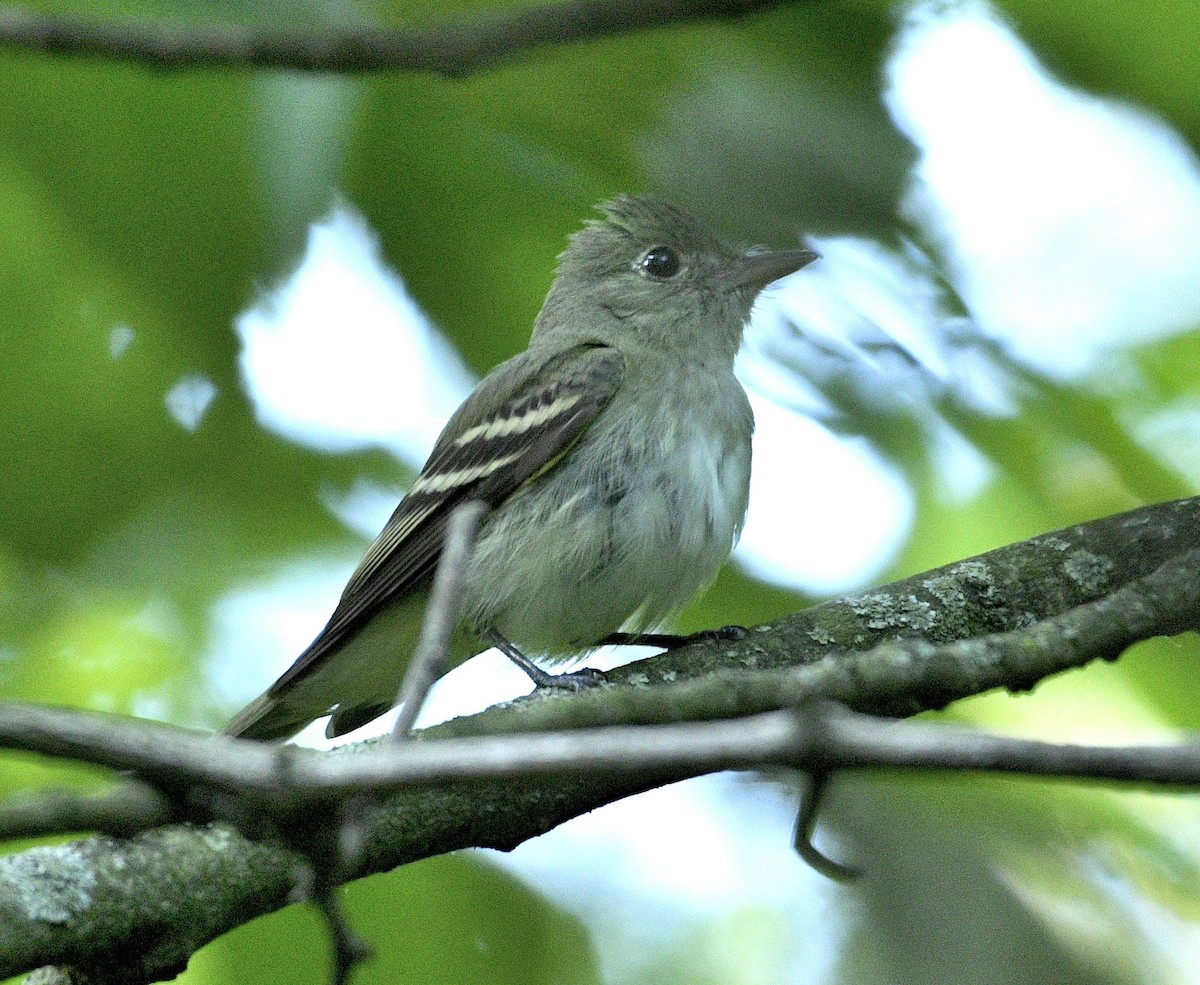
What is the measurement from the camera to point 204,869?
346 centimetres

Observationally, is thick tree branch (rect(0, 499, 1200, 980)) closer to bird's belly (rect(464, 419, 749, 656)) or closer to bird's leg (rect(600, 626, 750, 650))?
bird's leg (rect(600, 626, 750, 650))

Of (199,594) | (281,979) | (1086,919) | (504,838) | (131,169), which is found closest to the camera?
(504,838)

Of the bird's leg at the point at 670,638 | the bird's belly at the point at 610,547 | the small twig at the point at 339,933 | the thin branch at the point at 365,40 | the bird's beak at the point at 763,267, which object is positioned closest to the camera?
the small twig at the point at 339,933

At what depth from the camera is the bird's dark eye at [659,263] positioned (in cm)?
689

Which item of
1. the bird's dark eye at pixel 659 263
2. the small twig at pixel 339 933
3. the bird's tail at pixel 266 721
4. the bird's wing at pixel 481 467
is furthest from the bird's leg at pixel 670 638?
the small twig at pixel 339 933

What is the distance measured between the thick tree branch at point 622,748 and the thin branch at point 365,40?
1.47 metres

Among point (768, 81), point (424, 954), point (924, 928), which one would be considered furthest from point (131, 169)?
point (924, 928)

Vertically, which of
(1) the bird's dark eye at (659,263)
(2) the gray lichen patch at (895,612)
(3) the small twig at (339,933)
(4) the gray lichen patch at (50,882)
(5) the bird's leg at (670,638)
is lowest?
(5) the bird's leg at (670,638)

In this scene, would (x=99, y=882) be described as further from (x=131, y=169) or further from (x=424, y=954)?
(x=131, y=169)

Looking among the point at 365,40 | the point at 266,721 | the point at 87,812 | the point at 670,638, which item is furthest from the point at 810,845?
the point at 266,721

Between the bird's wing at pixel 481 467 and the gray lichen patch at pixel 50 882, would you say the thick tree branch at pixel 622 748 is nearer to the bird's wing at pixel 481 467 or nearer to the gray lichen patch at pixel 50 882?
the gray lichen patch at pixel 50 882

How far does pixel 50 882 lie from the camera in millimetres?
3174

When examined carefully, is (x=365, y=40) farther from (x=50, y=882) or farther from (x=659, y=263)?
(x=659, y=263)

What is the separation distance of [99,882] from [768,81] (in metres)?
3.03
